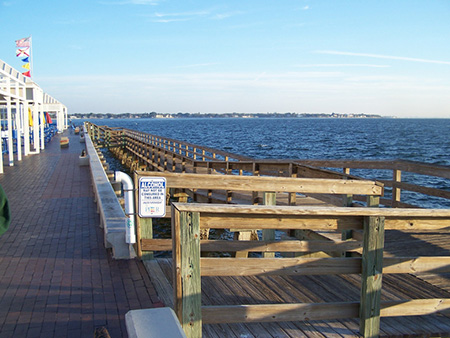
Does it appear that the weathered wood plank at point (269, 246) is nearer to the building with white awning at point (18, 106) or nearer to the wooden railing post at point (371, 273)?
the wooden railing post at point (371, 273)

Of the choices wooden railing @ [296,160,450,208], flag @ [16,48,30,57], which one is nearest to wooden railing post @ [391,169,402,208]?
wooden railing @ [296,160,450,208]

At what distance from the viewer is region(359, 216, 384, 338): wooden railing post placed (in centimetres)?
308

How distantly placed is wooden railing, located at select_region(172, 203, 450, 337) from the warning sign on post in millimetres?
1597

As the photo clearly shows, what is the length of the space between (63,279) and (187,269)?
7.88 ft

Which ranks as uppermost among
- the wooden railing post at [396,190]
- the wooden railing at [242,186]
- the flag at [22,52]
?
the flag at [22,52]

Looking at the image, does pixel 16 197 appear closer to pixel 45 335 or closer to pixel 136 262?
pixel 136 262

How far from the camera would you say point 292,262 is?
318cm

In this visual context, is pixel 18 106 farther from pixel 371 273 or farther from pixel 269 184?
pixel 371 273

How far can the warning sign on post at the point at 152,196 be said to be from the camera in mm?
4750

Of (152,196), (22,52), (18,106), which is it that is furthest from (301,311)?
(22,52)

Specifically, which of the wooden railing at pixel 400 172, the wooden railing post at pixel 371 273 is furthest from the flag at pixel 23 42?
the wooden railing post at pixel 371 273

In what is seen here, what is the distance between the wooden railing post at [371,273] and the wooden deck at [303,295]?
24cm

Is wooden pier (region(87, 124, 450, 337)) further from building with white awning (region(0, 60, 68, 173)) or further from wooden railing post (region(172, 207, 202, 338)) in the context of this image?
building with white awning (region(0, 60, 68, 173))

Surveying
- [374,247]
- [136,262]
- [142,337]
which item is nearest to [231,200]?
[136,262]
